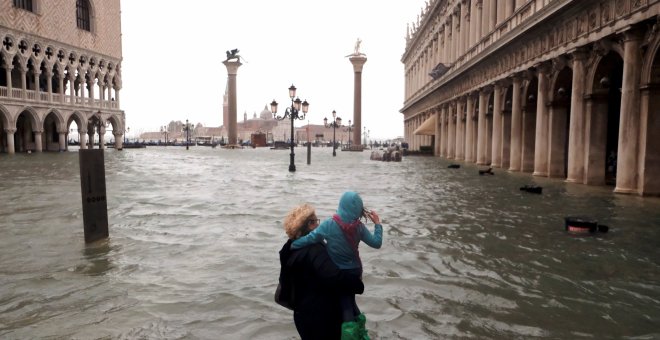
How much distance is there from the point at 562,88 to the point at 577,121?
210cm

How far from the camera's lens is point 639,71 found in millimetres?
12039

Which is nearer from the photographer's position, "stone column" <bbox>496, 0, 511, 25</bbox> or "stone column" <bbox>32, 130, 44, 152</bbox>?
"stone column" <bbox>496, 0, 511, 25</bbox>

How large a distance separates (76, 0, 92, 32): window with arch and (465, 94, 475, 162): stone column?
3584 centimetres

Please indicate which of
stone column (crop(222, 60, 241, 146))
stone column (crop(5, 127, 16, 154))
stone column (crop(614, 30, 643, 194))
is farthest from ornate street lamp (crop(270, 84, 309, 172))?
stone column (crop(222, 60, 241, 146))

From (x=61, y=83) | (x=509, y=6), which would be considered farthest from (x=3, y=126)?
(x=509, y=6)

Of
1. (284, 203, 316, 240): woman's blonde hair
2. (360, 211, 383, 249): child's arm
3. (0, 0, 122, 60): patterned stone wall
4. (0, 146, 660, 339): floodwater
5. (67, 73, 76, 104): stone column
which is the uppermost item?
(0, 0, 122, 60): patterned stone wall

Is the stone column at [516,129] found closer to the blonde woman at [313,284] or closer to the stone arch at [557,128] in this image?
the stone arch at [557,128]

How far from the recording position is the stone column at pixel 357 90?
65.1m

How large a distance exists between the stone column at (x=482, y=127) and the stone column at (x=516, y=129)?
179 inches

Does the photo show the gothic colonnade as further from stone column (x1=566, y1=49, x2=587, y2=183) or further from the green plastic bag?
the green plastic bag

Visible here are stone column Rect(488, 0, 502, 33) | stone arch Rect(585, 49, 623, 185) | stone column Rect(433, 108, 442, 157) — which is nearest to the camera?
stone arch Rect(585, 49, 623, 185)

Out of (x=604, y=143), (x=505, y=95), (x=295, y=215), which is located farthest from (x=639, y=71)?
(x=295, y=215)

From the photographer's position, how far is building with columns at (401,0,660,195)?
11.9 m

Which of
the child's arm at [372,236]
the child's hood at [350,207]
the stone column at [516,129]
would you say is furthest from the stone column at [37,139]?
the child's hood at [350,207]
